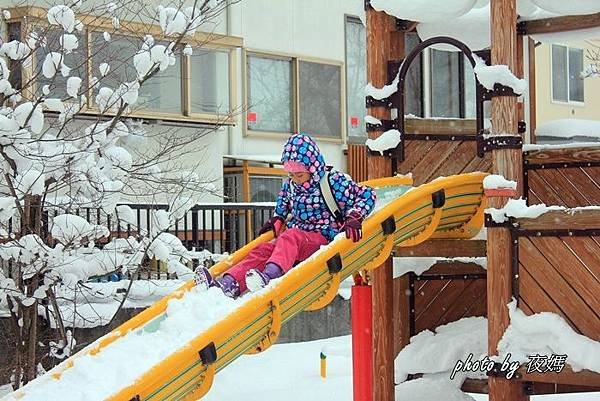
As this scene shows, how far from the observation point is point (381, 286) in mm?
8031

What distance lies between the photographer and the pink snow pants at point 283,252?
656cm

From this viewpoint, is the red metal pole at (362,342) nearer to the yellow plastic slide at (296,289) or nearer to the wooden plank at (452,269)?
the yellow plastic slide at (296,289)

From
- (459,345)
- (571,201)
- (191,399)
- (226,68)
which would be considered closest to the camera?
(191,399)

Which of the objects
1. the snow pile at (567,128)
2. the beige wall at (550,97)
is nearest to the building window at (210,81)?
the snow pile at (567,128)

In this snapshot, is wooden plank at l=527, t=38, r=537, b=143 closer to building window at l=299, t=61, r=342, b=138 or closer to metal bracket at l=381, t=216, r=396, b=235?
metal bracket at l=381, t=216, r=396, b=235

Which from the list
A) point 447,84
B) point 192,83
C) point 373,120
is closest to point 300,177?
point 373,120

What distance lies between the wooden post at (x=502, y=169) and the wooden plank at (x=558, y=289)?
127 millimetres

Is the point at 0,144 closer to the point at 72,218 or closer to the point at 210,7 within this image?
the point at 72,218

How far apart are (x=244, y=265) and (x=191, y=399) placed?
1339mm

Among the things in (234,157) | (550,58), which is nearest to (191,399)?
(234,157)

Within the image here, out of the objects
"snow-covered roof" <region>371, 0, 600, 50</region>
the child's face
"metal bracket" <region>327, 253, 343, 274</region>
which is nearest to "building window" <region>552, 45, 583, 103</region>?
"snow-covered roof" <region>371, 0, 600, 50</region>

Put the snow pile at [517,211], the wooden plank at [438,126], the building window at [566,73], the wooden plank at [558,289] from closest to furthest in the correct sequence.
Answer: the wooden plank at [558,289] → the snow pile at [517,211] → the wooden plank at [438,126] → the building window at [566,73]

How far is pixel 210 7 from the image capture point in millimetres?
8953

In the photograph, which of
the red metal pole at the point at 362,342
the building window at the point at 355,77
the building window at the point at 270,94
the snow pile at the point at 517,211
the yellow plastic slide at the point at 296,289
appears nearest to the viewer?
the yellow plastic slide at the point at 296,289
